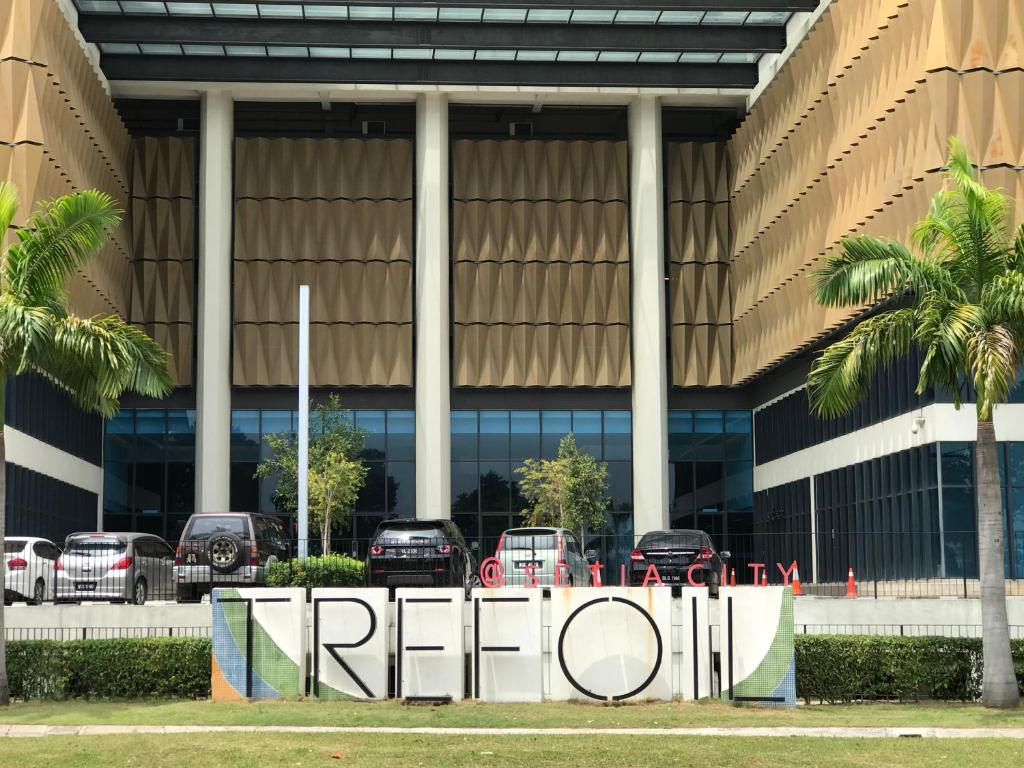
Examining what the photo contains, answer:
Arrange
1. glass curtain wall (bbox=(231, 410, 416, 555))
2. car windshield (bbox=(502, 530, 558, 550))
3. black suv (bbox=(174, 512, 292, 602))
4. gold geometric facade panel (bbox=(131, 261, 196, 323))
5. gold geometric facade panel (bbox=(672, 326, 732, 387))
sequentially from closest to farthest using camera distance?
black suv (bbox=(174, 512, 292, 602)), car windshield (bbox=(502, 530, 558, 550)), glass curtain wall (bbox=(231, 410, 416, 555)), gold geometric facade panel (bbox=(131, 261, 196, 323)), gold geometric facade panel (bbox=(672, 326, 732, 387))

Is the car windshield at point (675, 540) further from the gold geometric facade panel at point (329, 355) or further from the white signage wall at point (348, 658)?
the gold geometric facade panel at point (329, 355)

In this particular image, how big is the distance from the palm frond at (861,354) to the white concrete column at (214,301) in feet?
104

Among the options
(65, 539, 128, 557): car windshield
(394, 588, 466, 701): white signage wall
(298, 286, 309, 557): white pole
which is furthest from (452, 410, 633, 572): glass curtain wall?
(394, 588, 466, 701): white signage wall

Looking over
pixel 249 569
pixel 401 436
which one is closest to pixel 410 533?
pixel 249 569

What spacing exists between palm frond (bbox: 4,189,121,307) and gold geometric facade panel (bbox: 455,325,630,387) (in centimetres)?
3224

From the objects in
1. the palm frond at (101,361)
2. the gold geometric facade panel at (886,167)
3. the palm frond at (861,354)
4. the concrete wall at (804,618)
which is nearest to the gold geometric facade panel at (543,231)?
the gold geometric facade panel at (886,167)

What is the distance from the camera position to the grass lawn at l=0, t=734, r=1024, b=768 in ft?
53.8

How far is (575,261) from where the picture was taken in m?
56.2

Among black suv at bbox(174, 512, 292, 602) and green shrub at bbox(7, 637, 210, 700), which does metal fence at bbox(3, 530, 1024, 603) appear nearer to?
black suv at bbox(174, 512, 292, 602)

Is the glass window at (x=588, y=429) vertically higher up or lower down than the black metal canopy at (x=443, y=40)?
lower down

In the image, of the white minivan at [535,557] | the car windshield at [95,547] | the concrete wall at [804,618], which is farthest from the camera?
the white minivan at [535,557]

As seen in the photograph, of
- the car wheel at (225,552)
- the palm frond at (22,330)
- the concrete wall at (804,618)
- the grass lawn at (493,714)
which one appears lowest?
the grass lawn at (493,714)

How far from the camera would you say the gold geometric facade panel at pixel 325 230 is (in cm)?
5600

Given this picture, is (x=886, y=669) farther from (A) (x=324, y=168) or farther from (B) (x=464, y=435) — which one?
(A) (x=324, y=168)
